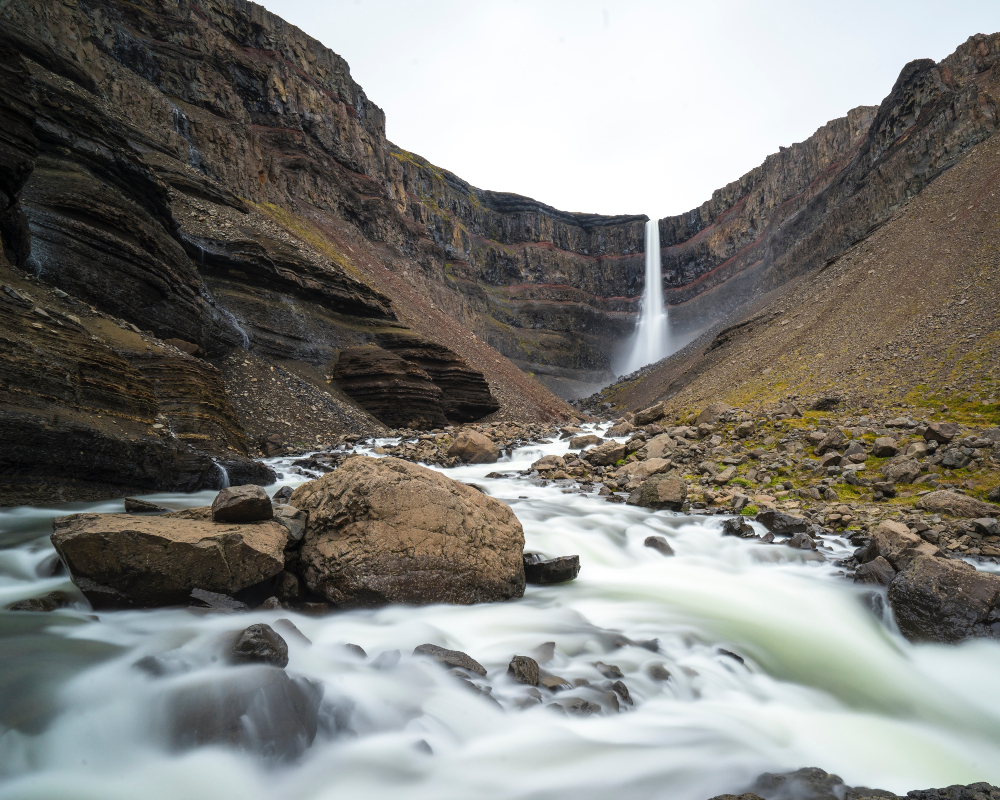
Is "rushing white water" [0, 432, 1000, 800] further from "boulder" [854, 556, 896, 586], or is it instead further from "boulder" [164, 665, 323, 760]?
"boulder" [854, 556, 896, 586]

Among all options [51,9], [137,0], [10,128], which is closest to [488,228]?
[137,0]

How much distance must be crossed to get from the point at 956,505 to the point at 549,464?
321 inches

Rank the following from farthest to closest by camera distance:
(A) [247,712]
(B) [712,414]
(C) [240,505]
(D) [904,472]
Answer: (B) [712,414]
(D) [904,472]
(C) [240,505]
(A) [247,712]

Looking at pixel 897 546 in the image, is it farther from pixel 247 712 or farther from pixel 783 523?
pixel 247 712

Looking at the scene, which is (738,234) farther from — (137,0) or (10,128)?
(10,128)

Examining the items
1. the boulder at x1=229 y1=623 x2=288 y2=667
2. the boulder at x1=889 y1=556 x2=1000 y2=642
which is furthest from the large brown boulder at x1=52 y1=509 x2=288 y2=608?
the boulder at x1=889 y1=556 x2=1000 y2=642

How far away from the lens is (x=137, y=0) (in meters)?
30.1

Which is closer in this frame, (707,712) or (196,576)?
(707,712)

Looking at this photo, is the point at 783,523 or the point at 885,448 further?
the point at 885,448

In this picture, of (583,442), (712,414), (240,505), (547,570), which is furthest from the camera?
(583,442)

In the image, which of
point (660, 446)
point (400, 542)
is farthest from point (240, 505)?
point (660, 446)

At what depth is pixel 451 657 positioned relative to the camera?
409 centimetres

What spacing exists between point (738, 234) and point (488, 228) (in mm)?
38895

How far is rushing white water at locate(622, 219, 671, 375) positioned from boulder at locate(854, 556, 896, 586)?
68.4m
